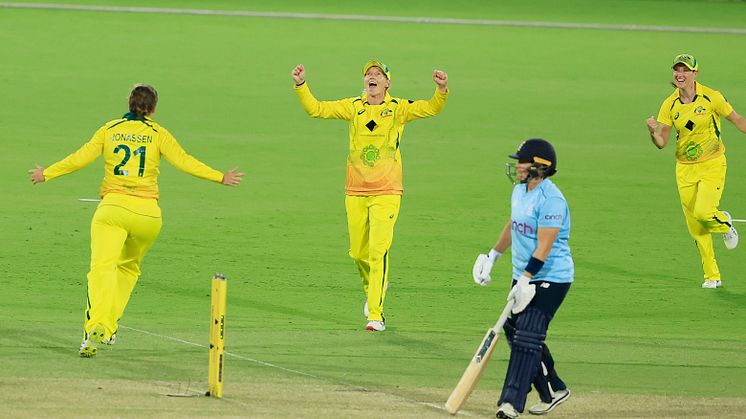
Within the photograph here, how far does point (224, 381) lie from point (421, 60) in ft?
68.0

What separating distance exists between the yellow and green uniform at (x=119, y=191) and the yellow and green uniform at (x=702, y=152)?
229 inches

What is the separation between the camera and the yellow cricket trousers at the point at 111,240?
12.2 meters

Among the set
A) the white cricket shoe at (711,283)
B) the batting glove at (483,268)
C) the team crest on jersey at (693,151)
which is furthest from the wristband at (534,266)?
the white cricket shoe at (711,283)

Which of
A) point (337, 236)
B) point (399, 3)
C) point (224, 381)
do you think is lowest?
point (224, 381)

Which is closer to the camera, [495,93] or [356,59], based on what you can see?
[495,93]

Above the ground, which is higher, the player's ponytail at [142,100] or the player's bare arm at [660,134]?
the player's bare arm at [660,134]

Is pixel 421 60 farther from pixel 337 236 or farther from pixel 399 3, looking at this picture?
pixel 337 236

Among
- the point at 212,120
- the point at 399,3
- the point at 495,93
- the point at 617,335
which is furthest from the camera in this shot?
the point at 399,3

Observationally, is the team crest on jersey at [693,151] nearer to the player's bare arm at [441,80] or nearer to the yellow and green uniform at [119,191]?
the player's bare arm at [441,80]

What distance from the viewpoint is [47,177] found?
12.5 meters

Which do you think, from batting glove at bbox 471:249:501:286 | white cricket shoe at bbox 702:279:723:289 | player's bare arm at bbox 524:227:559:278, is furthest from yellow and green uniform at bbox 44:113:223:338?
white cricket shoe at bbox 702:279:723:289

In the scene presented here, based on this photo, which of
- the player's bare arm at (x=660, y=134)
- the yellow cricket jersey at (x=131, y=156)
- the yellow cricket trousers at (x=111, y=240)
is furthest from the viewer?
the player's bare arm at (x=660, y=134)

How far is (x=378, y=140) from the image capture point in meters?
14.0

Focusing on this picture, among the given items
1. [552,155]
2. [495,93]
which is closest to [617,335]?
[552,155]
